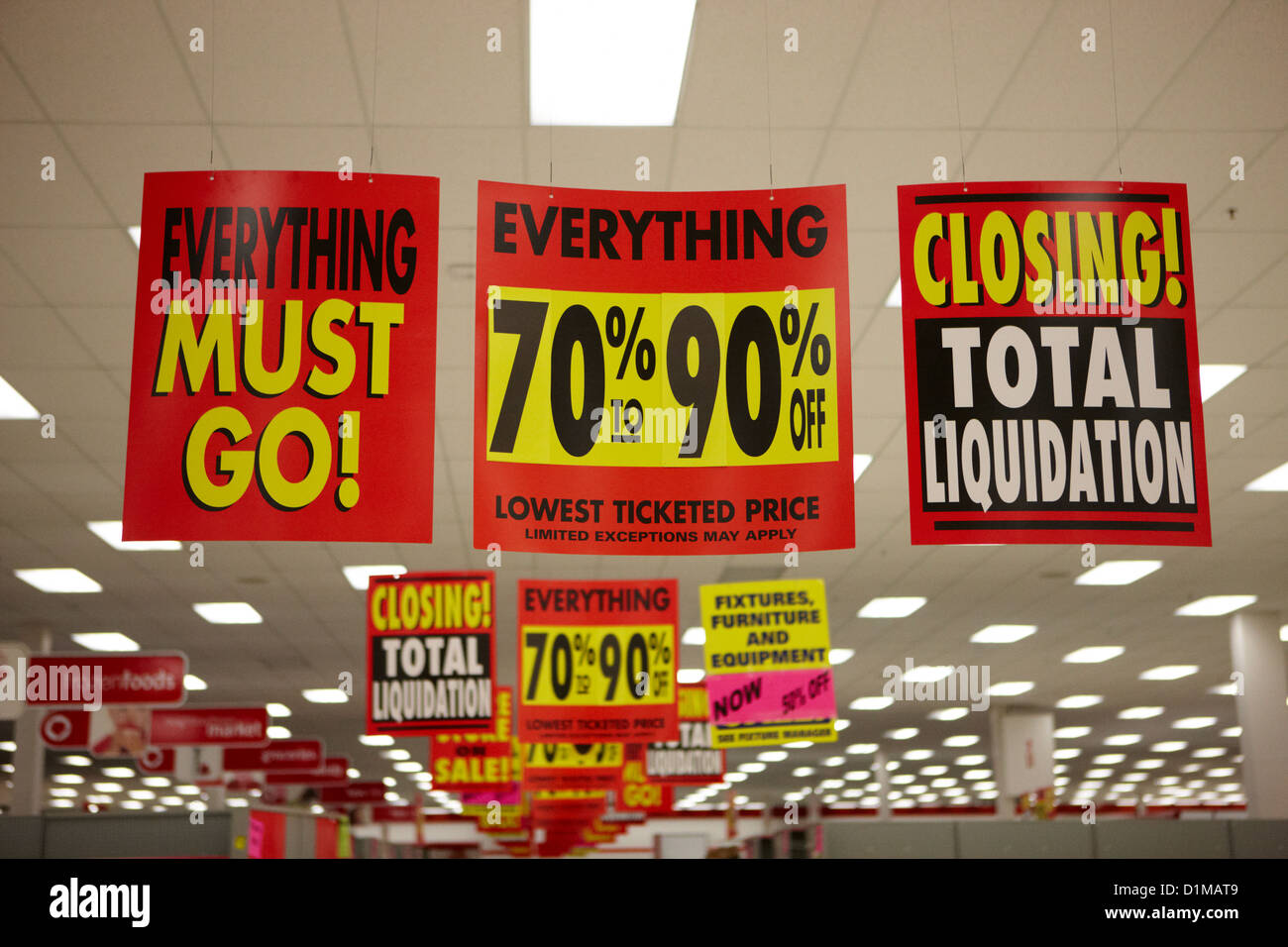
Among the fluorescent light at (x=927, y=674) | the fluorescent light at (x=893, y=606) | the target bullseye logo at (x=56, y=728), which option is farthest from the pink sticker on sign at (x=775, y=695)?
the fluorescent light at (x=927, y=674)

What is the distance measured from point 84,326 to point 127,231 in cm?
121

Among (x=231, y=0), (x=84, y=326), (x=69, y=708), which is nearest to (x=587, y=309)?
(x=231, y=0)

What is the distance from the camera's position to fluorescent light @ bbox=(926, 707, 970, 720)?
68.7 ft

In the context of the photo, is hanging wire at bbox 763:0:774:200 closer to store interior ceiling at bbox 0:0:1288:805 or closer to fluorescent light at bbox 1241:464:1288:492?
store interior ceiling at bbox 0:0:1288:805

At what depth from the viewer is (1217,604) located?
537 inches

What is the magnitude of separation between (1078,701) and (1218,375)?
14.0 metres

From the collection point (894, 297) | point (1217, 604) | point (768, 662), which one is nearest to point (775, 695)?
point (768, 662)

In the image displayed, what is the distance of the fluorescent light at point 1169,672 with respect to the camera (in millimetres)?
17438

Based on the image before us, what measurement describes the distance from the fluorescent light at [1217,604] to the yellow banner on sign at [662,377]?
1166cm

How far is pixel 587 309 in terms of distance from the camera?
3387mm

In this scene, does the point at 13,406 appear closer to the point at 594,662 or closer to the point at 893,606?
the point at 594,662

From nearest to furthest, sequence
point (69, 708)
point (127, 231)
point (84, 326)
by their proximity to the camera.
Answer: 1. point (127, 231)
2. point (84, 326)
3. point (69, 708)
